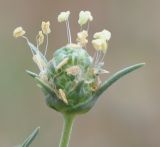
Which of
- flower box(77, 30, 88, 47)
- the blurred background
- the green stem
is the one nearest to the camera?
the green stem

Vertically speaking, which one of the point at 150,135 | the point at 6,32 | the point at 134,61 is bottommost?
the point at 150,135

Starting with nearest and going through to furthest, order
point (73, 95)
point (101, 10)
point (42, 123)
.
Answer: point (73, 95), point (42, 123), point (101, 10)

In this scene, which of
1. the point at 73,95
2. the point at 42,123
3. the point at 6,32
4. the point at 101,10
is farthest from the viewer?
the point at 101,10

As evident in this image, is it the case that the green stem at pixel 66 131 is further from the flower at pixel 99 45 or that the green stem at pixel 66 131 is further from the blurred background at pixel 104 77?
the blurred background at pixel 104 77

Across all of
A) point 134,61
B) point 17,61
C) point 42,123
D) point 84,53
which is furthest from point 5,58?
point 84,53

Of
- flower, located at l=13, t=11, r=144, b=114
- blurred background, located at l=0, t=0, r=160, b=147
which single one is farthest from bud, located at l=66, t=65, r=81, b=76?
blurred background, located at l=0, t=0, r=160, b=147

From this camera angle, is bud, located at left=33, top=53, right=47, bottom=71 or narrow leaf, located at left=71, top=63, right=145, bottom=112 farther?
bud, located at left=33, top=53, right=47, bottom=71

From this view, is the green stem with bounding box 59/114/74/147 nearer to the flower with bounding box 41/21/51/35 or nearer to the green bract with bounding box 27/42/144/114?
the green bract with bounding box 27/42/144/114

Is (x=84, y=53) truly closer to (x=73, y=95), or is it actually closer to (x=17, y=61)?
(x=73, y=95)

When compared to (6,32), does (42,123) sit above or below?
below

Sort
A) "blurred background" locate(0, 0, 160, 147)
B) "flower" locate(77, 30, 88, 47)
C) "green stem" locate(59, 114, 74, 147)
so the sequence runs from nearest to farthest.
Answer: "green stem" locate(59, 114, 74, 147)
"flower" locate(77, 30, 88, 47)
"blurred background" locate(0, 0, 160, 147)
